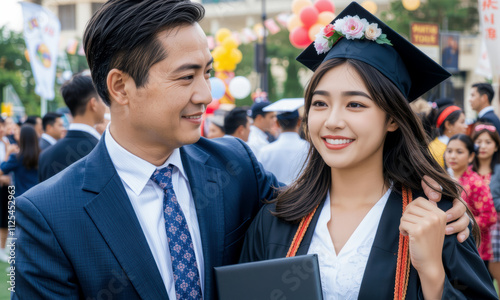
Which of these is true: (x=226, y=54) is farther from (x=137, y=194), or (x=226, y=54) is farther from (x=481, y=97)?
(x=137, y=194)

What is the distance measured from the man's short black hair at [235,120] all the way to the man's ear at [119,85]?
5.24 m

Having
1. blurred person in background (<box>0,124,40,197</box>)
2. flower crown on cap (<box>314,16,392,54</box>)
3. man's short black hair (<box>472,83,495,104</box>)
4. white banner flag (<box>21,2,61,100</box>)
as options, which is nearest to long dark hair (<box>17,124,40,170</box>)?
blurred person in background (<box>0,124,40,197</box>)

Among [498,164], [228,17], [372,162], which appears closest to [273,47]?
[228,17]

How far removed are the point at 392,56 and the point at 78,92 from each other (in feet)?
10.2

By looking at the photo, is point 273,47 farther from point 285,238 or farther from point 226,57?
point 285,238

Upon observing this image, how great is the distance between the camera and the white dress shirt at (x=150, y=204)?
199 cm

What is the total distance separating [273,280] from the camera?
1.84 meters

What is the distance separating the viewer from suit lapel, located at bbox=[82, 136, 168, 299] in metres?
1.86

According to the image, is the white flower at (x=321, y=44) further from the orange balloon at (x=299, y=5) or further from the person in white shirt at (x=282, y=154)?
the orange balloon at (x=299, y=5)

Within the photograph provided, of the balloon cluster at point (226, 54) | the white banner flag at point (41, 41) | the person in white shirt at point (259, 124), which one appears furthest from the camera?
the balloon cluster at point (226, 54)

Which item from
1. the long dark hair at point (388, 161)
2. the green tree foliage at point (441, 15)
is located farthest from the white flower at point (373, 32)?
the green tree foliage at point (441, 15)

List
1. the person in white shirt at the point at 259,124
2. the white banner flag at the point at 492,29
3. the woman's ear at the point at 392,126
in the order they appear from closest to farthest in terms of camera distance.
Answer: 1. the woman's ear at the point at 392,126
2. the white banner flag at the point at 492,29
3. the person in white shirt at the point at 259,124

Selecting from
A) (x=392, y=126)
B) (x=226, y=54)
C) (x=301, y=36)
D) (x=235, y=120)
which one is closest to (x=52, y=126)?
(x=235, y=120)

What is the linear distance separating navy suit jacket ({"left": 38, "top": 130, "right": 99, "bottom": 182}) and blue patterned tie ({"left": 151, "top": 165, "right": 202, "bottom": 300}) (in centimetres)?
244
